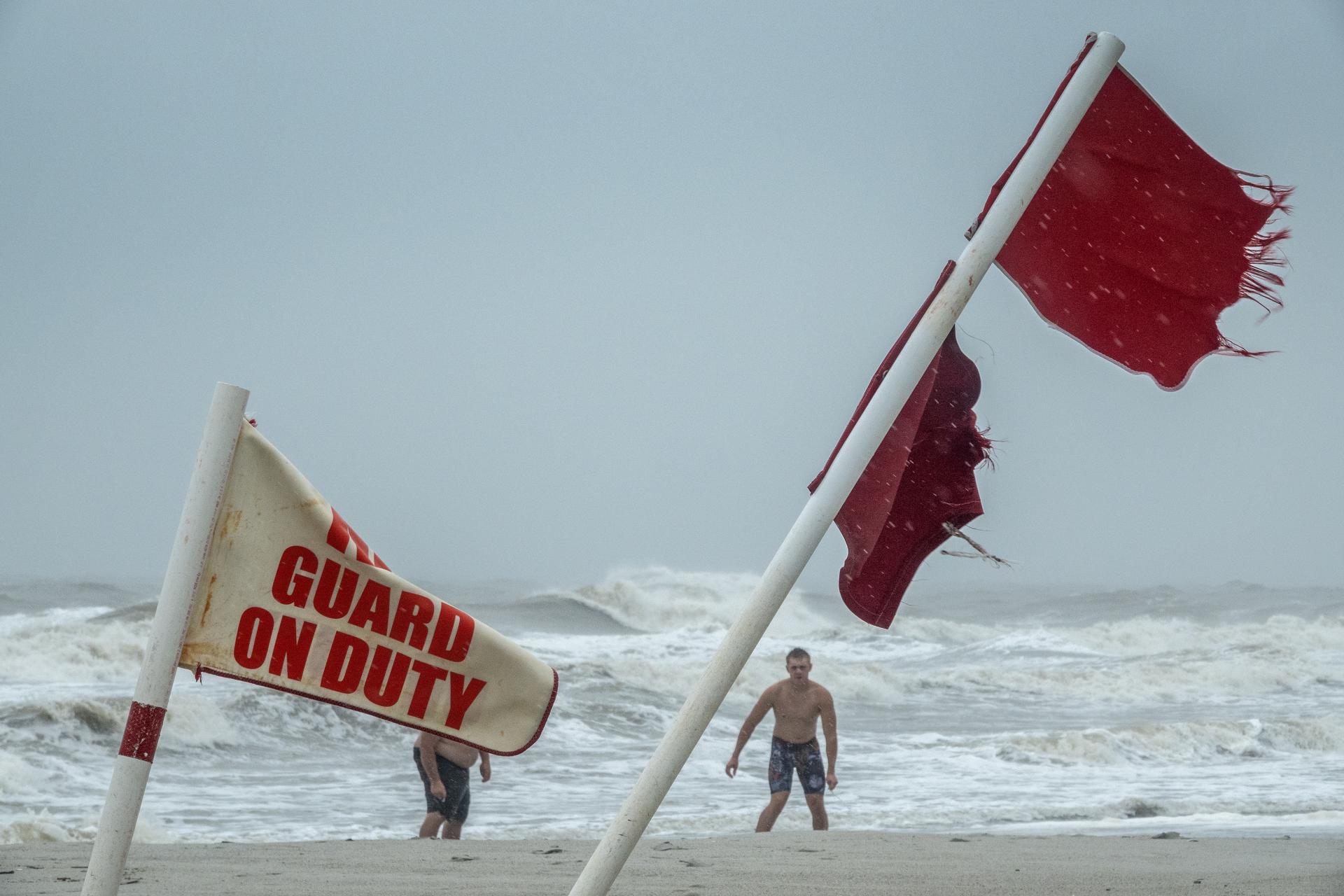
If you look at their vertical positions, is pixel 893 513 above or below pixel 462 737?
above

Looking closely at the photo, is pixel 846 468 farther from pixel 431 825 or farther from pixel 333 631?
pixel 431 825

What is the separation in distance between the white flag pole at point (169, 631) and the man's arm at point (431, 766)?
17.7 ft

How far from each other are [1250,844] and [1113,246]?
5.60 meters

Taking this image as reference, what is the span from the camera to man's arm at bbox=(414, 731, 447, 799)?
7570 mm

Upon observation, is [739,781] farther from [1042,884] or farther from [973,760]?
[1042,884]

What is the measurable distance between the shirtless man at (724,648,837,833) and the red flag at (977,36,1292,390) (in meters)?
5.91

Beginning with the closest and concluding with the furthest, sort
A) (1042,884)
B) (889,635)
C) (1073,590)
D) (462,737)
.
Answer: (462,737), (1042,884), (889,635), (1073,590)

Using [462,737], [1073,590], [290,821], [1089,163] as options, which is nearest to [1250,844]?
[1089,163]

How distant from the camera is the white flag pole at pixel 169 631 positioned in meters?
2.26

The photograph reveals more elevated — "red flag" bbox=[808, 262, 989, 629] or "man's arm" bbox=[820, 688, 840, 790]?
"red flag" bbox=[808, 262, 989, 629]

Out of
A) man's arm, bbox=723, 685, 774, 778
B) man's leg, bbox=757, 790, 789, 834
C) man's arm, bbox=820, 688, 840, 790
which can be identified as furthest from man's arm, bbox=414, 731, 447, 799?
man's arm, bbox=820, 688, 840, 790

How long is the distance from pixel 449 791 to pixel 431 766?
22cm

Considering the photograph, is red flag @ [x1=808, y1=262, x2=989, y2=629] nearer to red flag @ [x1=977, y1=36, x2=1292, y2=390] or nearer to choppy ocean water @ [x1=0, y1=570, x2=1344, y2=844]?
red flag @ [x1=977, y1=36, x2=1292, y2=390]

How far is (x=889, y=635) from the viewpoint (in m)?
34.4
